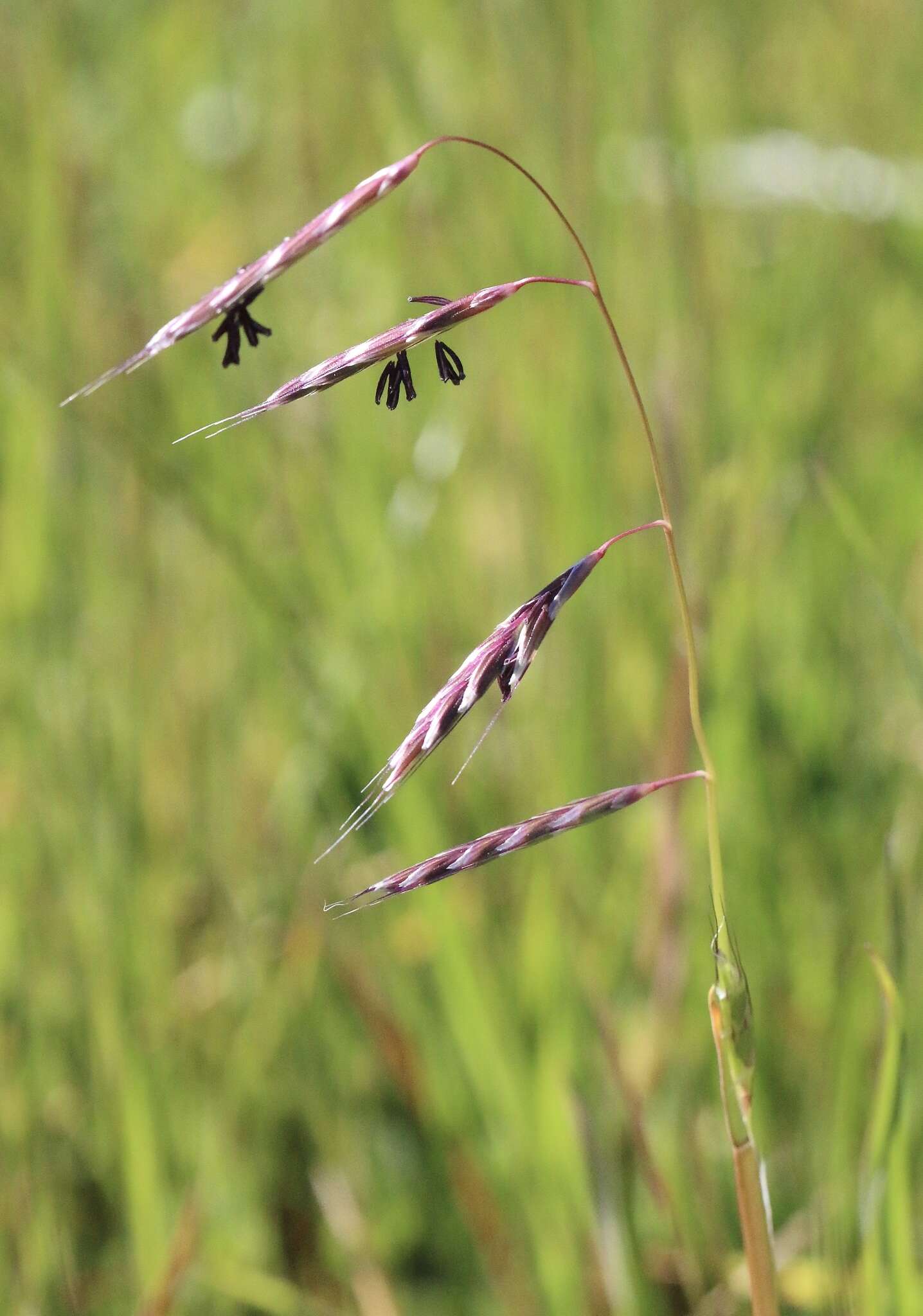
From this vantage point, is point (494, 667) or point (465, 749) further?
point (465, 749)

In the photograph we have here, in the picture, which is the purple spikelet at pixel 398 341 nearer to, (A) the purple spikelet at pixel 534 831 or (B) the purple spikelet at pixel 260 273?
(B) the purple spikelet at pixel 260 273

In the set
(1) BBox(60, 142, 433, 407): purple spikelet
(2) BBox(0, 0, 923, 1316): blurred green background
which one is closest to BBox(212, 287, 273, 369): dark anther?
(1) BBox(60, 142, 433, 407): purple spikelet

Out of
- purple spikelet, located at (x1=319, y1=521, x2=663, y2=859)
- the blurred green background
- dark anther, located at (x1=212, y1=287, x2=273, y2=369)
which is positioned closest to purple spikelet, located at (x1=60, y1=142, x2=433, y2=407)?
dark anther, located at (x1=212, y1=287, x2=273, y2=369)

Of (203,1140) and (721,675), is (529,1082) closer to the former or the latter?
(203,1140)

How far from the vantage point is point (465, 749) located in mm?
1481

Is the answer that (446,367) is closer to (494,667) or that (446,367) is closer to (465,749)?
(494,667)

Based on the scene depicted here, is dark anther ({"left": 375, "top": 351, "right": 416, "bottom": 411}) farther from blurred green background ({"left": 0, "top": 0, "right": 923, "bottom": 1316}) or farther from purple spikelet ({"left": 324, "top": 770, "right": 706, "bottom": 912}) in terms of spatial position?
blurred green background ({"left": 0, "top": 0, "right": 923, "bottom": 1316})

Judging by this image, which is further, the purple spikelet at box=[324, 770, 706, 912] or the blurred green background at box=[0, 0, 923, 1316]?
the blurred green background at box=[0, 0, 923, 1316]

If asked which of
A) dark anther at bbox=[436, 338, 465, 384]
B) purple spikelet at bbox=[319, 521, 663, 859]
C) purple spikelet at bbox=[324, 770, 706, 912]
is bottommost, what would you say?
purple spikelet at bbox=[324, 770, 706, 912]

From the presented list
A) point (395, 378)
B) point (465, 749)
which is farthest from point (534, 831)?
point (465, 749)

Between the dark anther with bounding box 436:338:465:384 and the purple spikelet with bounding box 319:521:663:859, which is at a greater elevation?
the dark anther with bounding box 436:338:465:384

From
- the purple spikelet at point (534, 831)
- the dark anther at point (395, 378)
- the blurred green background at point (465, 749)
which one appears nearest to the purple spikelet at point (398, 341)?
the dark anther at point (395, 378)

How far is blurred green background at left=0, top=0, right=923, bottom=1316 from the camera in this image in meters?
1.00

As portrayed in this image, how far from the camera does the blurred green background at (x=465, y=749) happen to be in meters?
1.00
